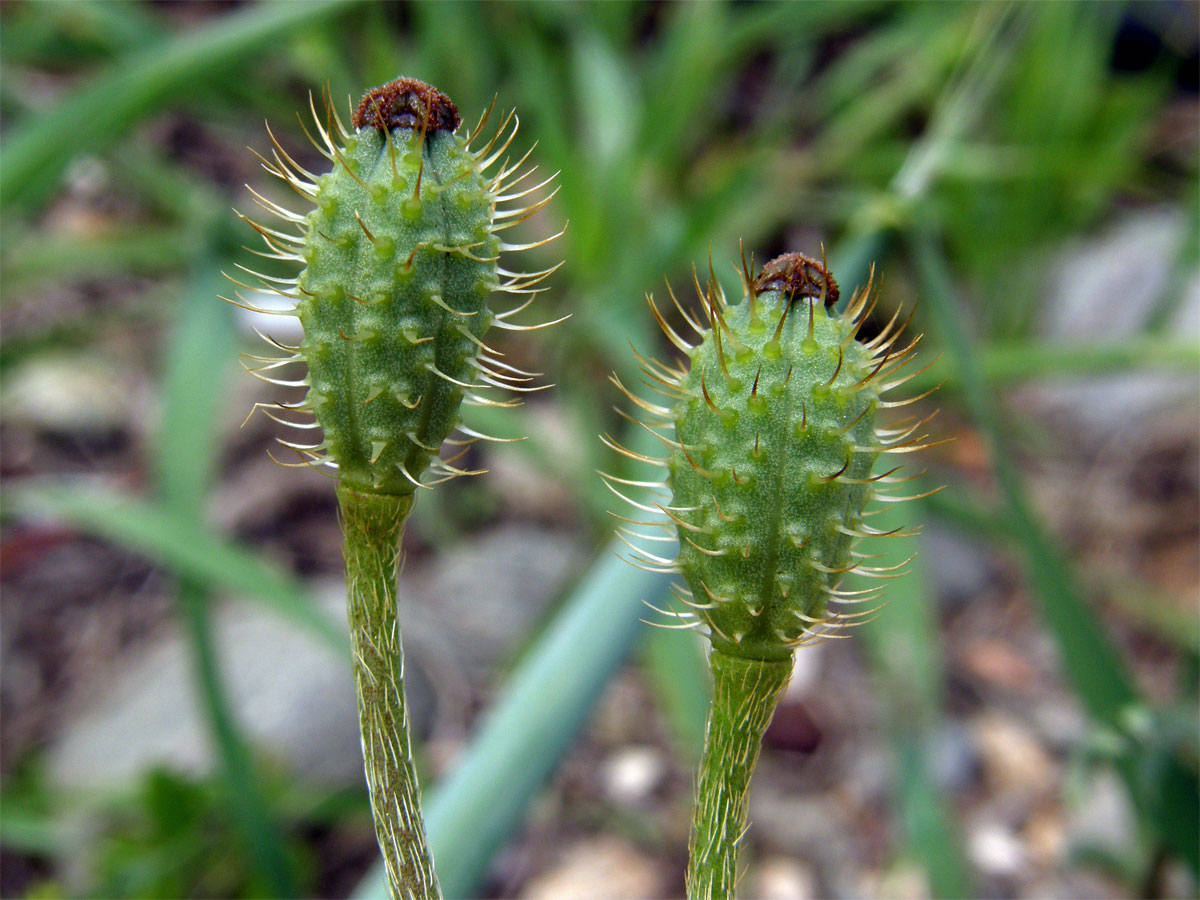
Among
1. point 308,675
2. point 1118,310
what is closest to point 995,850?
point 308,675

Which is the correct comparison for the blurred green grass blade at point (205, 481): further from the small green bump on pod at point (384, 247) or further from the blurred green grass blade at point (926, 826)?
the small green bump on pod at point (384, 247)

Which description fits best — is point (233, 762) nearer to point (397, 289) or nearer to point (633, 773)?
point (633, 773)

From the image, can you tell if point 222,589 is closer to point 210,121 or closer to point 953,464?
point 210,121

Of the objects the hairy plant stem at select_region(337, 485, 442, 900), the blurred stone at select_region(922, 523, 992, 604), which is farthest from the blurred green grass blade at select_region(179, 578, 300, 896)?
the blurred stone at select_region(922, 523, 992, 604)

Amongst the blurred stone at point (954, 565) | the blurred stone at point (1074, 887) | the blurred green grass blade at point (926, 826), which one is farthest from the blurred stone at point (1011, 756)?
the blurred green grass blade at point (926, 826)

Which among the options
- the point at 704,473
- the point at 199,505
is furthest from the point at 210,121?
the point at 704,473
